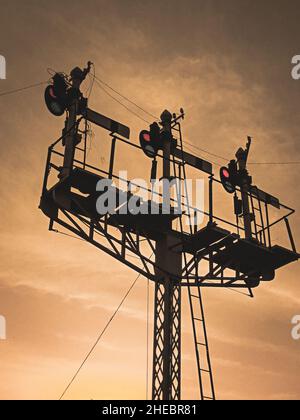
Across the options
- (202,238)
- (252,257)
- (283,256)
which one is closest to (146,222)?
(202,238)

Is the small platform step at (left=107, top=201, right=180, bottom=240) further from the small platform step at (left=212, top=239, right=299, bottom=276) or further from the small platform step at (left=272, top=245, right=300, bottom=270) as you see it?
the small platform step at (left=272, top=245, right=300, bottom=270)

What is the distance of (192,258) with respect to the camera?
835 inches

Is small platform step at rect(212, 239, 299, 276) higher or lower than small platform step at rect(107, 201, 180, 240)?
higher

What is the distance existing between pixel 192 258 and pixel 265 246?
3.33 m

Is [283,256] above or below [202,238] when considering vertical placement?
above

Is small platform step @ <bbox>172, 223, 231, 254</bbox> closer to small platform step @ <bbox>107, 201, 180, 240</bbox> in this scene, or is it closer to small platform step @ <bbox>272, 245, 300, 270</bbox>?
small platform step @ <bbox>107, 201, 180, 240</bbox>

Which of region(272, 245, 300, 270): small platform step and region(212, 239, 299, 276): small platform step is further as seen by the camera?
region(272, 245, 300, 270): small platform step

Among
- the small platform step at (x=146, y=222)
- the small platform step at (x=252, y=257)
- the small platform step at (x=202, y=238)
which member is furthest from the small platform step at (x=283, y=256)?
the small platform step at (x=146, y=222)

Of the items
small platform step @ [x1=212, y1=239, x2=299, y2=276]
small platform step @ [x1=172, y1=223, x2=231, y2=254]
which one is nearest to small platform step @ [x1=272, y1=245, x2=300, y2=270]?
small platform step @ [x1=212, y1=239, x2=299, y2=276]

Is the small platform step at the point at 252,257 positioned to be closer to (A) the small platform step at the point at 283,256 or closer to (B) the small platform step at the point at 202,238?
(A) the small platform step at the point at 283,256

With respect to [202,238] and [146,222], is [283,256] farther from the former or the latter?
[146,222]
